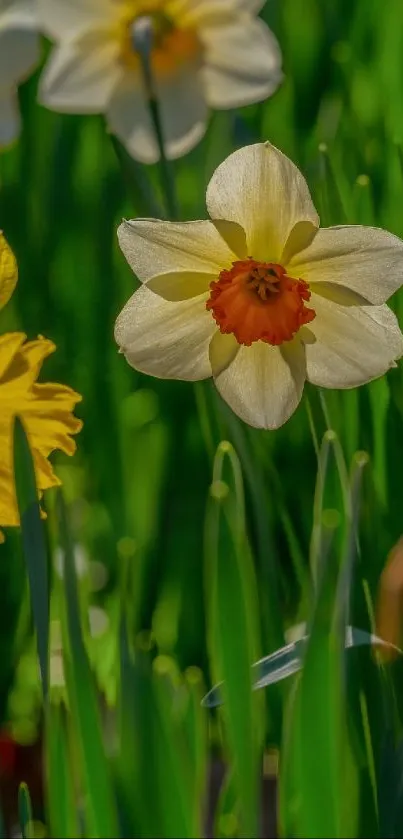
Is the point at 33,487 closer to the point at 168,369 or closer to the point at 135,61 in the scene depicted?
the point at 168,369

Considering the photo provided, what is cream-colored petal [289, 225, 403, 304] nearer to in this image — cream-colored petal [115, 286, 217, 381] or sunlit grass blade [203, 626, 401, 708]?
cream-colored petal [115, 286, 217, 381]

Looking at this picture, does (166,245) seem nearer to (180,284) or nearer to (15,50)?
(180,284)

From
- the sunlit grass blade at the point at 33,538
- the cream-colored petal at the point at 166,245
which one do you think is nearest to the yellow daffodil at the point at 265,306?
the cream-colored petal at the point at 166,245

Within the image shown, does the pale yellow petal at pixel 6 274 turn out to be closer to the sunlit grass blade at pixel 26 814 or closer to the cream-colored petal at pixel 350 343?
the cream-colored petal at pixel 350 343

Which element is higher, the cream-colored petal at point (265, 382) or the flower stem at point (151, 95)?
the flower stem at point (151, 95)

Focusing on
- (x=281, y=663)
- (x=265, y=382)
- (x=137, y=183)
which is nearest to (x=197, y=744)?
(x=281, y=663)

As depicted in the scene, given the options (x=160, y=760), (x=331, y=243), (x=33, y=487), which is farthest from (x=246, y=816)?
(x=331, y=243)
